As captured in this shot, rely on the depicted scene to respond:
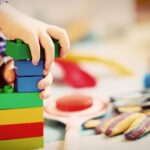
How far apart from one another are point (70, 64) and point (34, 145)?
410mm

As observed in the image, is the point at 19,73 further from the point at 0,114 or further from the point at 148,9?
the point at 148,9

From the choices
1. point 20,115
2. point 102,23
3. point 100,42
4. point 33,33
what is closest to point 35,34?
point 33,33

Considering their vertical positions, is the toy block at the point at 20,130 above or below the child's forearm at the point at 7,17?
below

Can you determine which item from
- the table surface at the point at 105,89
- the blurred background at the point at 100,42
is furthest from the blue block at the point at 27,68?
the blurred background at the point at 100,42

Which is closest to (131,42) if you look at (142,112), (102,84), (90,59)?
(90,59)

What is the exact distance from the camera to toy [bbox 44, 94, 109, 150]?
1.60 ft

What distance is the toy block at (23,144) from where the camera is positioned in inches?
18.4

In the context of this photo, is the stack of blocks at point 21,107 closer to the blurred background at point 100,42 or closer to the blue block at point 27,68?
the blue block at point 27,68

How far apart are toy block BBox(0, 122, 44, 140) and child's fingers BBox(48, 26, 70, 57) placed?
102mm

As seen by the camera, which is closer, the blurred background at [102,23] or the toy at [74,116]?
the toy at [74,116]

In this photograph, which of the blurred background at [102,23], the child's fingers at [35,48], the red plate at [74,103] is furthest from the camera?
the blurred background at [102,23]

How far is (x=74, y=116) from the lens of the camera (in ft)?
1.84

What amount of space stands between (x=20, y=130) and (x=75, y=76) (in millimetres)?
368

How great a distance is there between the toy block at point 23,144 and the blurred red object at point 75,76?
319mm
